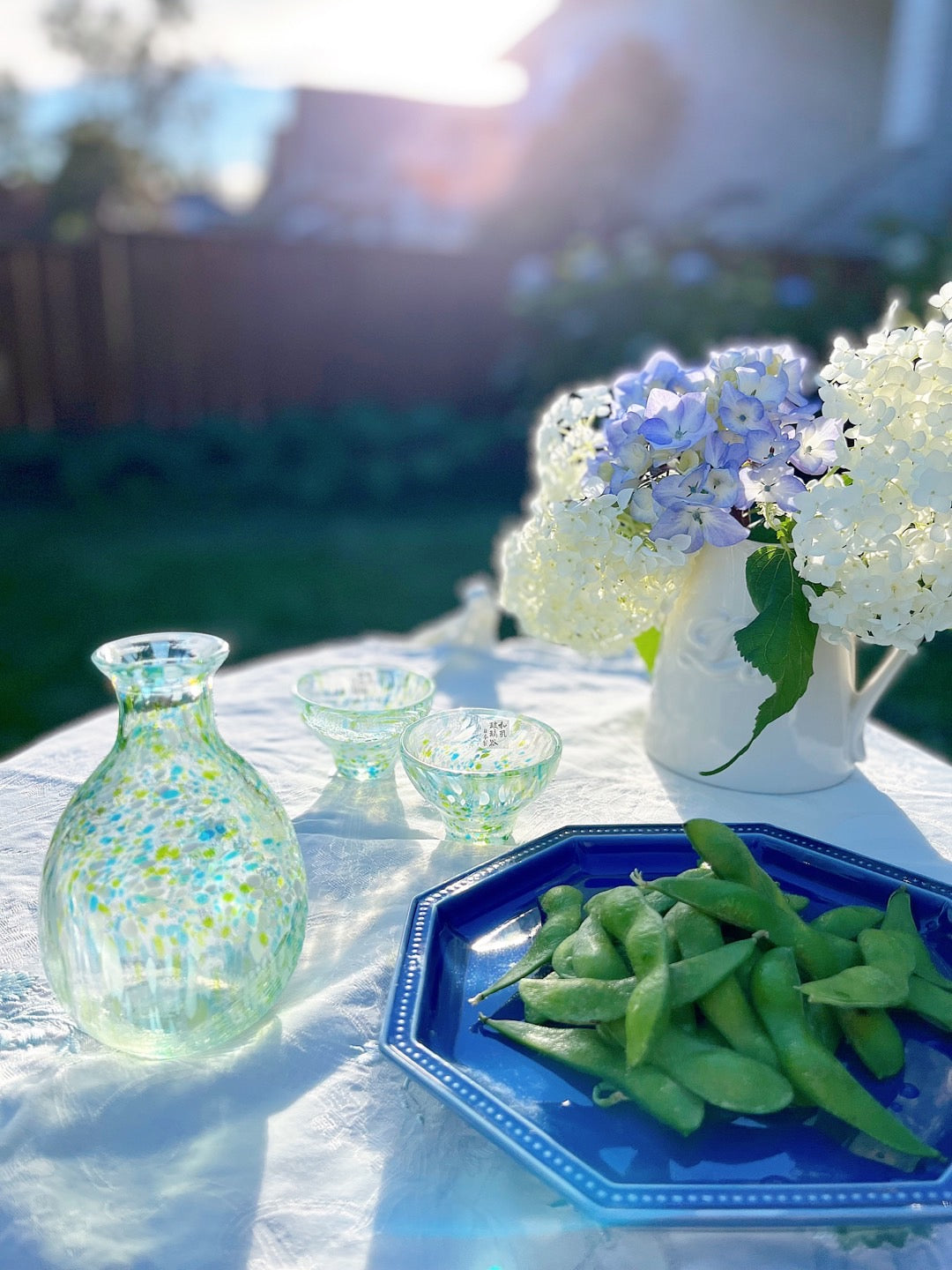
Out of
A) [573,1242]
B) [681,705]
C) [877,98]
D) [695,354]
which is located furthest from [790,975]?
[877,98]

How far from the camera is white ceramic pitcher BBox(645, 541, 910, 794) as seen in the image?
4.28 ft

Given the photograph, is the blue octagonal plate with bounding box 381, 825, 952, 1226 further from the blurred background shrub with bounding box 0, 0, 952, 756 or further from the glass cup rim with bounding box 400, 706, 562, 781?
the blurred background shrub with bounding box 0, 0, 952, 756

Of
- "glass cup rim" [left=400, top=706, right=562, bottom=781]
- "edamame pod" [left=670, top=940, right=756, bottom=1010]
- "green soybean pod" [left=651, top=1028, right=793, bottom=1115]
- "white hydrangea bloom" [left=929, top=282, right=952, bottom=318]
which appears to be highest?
"white hydrangea bloom" [left=929, top=282, right=952, bottom=318]

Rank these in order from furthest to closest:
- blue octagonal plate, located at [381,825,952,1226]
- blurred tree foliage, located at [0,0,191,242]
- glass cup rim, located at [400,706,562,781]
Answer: blurred tree foliage, located at [0,0,191,242]
glass cup rim, located at [400,706,562,781]
blue octagonal plate, located at [381,825,952,1226]

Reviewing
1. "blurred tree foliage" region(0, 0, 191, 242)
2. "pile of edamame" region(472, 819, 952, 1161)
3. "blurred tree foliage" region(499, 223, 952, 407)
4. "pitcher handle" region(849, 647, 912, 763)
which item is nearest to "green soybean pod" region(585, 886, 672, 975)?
"pile of edamame" region(472, 819, 952, 1161)

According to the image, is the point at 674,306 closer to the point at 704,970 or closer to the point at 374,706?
the point at 374,706

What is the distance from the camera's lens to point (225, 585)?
5434mm

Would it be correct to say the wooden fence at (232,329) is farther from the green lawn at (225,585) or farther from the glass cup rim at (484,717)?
the glass cup rim at (484,717)

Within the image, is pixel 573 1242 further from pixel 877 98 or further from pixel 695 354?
pixel 877 98

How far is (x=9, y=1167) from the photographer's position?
76 centimetres

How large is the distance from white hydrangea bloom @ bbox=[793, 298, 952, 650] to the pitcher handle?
0.19 metres

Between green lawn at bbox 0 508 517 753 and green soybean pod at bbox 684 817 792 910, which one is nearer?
green soybean pod at bbox 684 817 792 910

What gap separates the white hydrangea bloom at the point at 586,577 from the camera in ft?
4.12

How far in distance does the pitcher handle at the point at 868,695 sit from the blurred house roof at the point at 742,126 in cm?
910
